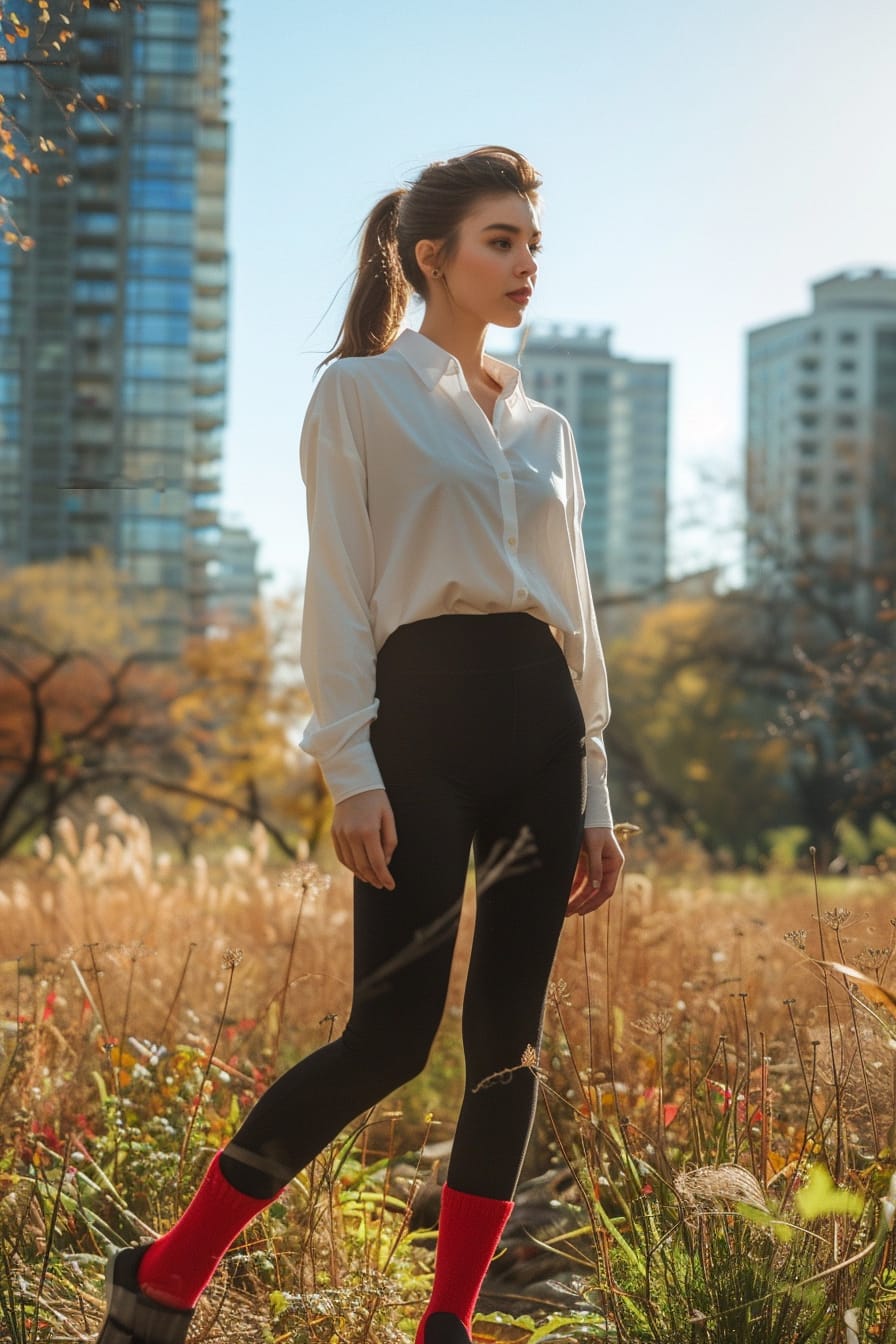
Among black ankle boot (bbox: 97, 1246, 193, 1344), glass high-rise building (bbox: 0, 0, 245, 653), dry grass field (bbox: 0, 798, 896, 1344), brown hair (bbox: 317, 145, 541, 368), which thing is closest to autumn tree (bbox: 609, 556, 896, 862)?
dry grass field (bbox: 0, 798, 896, 1344)

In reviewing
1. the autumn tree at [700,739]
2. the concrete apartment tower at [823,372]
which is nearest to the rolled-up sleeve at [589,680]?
the autumn tree at [700,739]

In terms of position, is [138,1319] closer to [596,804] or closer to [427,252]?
[596,804]

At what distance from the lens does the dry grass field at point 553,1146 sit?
213 cm

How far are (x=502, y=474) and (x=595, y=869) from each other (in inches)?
26.1

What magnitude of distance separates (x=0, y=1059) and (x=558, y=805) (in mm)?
1642

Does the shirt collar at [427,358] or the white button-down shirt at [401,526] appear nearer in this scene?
the white button-down shirt at [401,526]

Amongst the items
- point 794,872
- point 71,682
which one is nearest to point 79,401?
point 71,682

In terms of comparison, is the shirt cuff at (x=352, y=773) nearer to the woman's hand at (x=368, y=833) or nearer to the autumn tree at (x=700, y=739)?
the woman's hand at (x=368, y=833)

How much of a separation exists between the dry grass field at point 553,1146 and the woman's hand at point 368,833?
0.26m

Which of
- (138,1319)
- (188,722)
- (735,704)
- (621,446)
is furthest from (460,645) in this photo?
(621,446)

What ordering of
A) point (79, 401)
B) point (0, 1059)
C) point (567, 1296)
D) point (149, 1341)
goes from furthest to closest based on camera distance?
point (79, 401) → point (0, 1059) → point (567, 1296) → point (149, 1341)

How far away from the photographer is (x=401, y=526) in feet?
7.48

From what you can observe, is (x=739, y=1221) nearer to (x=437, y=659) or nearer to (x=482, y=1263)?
(x=482, y=1263)

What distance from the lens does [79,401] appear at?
44.8 metres
